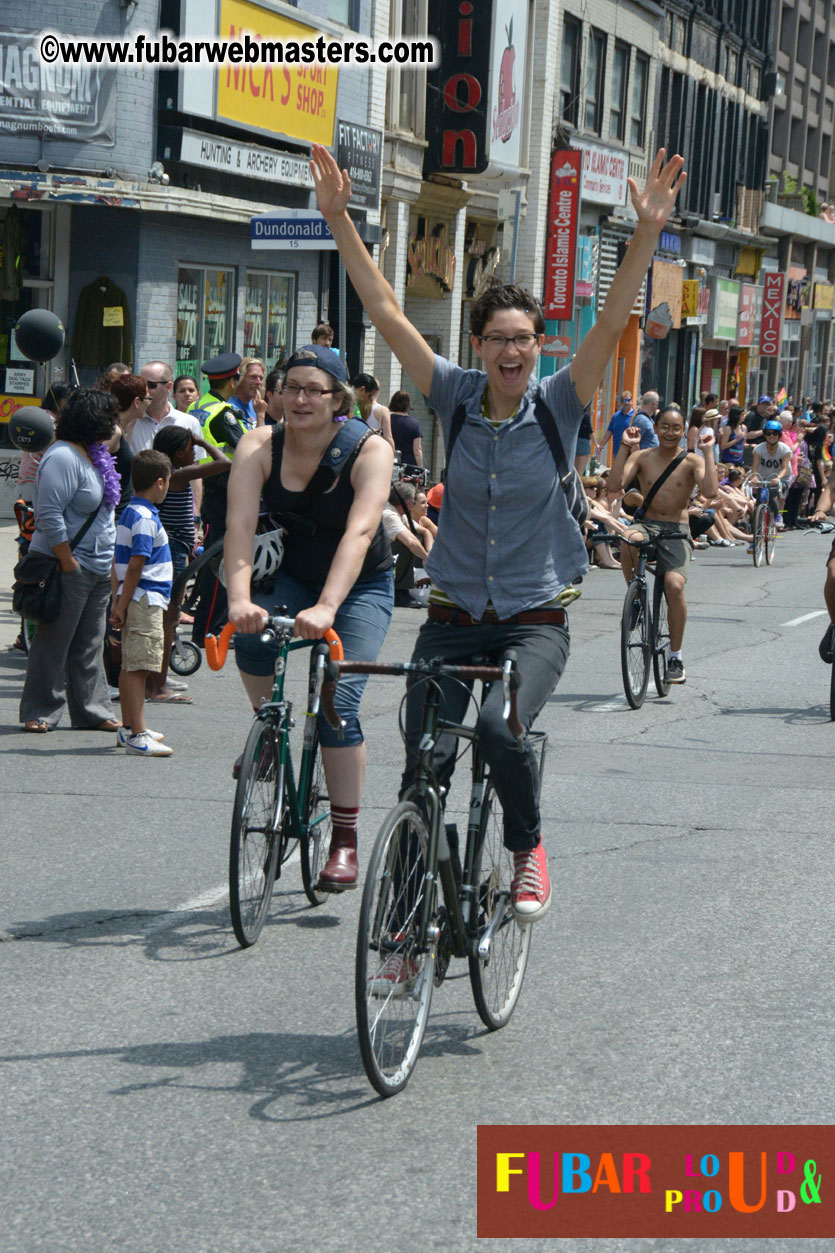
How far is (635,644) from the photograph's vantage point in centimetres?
1159

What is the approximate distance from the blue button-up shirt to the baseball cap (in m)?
0.88

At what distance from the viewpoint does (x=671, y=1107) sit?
14.6 ft

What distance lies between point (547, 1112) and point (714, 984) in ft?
4.19

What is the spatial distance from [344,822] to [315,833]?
0.45ft

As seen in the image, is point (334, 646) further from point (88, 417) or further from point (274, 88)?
point (274, 88)

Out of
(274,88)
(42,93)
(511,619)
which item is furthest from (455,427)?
(274,88)

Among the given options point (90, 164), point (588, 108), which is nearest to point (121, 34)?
point (90, 164)

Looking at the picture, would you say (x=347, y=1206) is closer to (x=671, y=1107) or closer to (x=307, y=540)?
(x=671, y=1107)

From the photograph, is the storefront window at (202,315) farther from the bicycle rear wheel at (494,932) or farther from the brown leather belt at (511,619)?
the bicycle rear wheel at (494,932)

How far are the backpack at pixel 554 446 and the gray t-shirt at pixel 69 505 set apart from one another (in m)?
4.68

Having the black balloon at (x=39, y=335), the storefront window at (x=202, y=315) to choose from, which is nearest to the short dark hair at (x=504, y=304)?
the black balloon at (x=39, y=335)

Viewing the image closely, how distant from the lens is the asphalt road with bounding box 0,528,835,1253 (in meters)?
3.91

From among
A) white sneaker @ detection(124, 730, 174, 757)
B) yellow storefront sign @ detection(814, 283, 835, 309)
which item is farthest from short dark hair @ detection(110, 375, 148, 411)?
yellow storefront sign @ detection(814, 283, 835, 309)

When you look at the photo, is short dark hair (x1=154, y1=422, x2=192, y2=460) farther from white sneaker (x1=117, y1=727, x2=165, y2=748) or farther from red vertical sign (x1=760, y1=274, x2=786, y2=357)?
red vertical sign (x1=760, y1=274, x2=786, y2=357)
